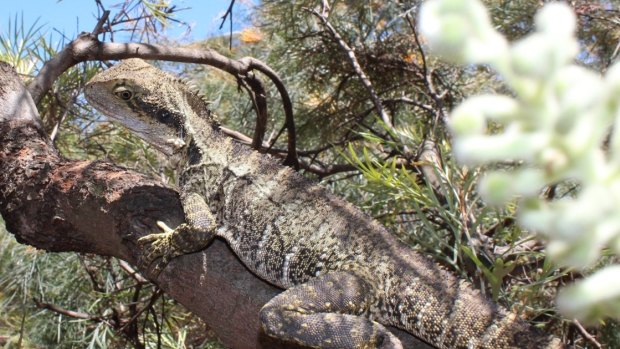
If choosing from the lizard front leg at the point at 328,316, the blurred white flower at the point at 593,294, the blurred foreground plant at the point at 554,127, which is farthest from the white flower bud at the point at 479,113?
the lizard front leg at the point at 328,316

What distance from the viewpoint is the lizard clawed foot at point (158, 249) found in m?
2.56

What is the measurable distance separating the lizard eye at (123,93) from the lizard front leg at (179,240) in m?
0.68

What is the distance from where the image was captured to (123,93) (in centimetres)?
295

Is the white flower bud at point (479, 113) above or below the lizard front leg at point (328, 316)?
below

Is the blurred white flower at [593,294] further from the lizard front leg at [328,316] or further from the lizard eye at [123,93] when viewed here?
the lizard eye at [123,93]

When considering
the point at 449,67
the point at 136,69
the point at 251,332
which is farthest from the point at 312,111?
the point at 251,332

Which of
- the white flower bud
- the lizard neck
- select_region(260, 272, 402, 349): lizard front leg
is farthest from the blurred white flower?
the lizard neck

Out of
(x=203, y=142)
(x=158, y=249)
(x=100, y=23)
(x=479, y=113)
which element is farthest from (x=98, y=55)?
(x=479, y=113)

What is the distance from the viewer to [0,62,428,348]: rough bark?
2.48 metres

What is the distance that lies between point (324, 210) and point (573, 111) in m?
2.30

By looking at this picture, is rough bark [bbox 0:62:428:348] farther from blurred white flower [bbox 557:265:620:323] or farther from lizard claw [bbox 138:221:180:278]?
blurred white flower [bbox 557:265:620:323]

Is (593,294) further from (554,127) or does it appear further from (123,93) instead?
(123,93)

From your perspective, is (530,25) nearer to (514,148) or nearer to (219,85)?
(219,85)

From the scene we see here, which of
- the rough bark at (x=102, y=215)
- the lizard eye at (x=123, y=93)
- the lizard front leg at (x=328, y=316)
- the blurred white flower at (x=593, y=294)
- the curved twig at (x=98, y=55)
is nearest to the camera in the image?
the blurred white flower at (x=593, y=294)
